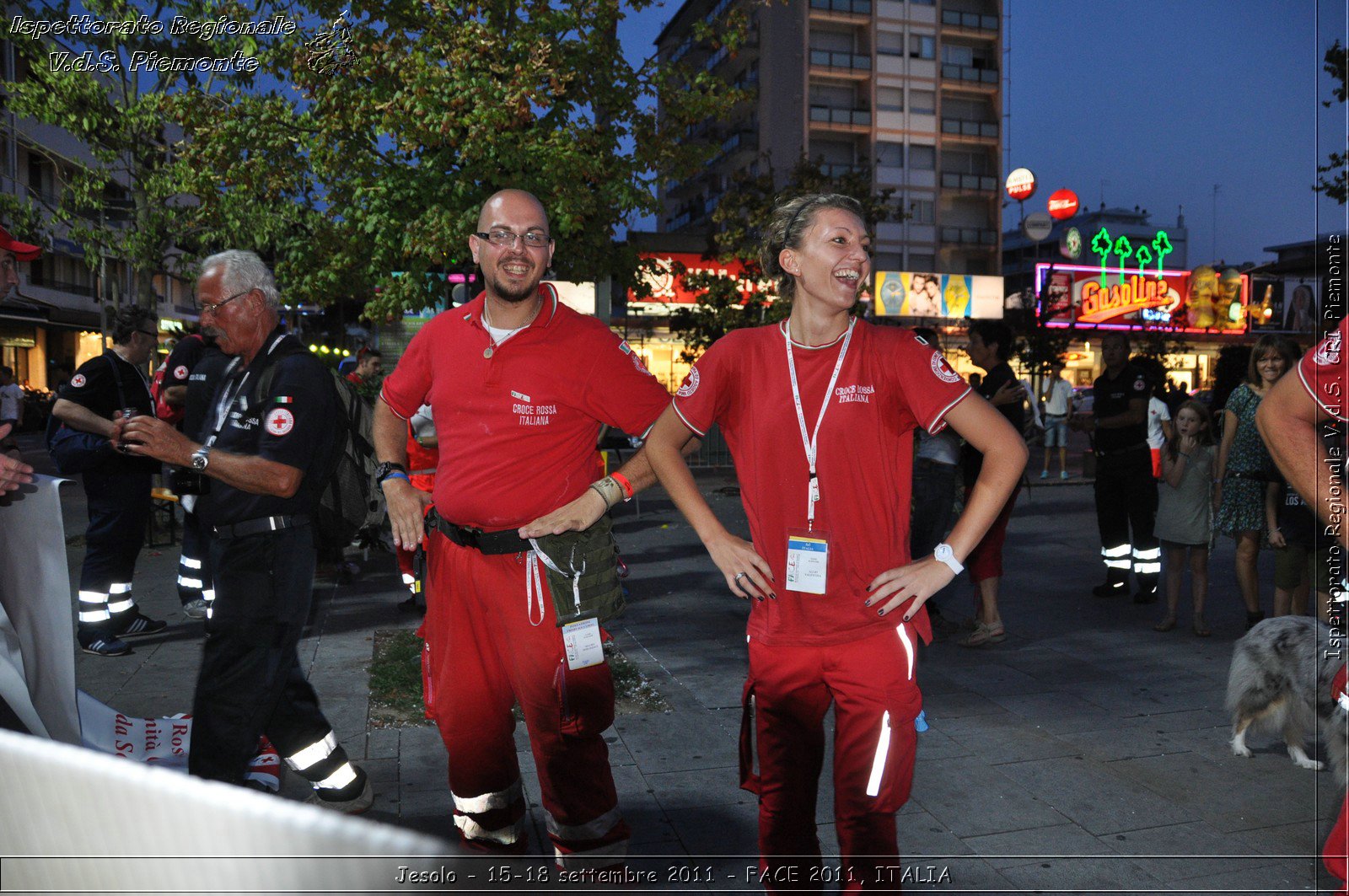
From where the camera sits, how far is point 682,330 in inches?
794

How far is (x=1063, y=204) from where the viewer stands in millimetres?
47031

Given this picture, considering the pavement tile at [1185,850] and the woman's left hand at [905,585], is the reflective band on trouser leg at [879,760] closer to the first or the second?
the woman's left hand at [905,585]

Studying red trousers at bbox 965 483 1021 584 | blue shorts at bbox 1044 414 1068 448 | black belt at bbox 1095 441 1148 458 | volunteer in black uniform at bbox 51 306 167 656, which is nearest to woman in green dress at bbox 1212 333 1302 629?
black belt at bbox 1095 441 1148 458

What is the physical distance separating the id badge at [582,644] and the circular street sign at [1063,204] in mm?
47744

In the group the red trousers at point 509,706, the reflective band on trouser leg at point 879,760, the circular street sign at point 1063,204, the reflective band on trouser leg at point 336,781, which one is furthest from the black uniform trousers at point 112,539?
the circular street sign at point 1063,204

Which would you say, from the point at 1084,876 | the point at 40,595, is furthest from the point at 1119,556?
the point at 40,595

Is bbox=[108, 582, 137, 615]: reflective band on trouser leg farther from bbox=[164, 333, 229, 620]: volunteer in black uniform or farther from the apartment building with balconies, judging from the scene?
the apartment building with balconies

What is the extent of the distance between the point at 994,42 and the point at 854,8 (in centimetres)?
806

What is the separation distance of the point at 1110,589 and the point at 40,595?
8107mm

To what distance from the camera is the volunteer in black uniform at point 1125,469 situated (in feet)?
28.3

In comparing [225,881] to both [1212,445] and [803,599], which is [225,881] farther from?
[1212,445]

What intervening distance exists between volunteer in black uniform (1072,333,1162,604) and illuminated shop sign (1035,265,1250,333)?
36.6 metres

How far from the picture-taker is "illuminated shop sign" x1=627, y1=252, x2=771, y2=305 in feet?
51.5

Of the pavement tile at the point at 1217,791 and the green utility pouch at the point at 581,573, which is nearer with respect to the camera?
the green utility pouch at the point at 581,573
